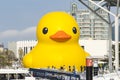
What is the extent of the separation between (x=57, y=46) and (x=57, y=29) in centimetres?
136

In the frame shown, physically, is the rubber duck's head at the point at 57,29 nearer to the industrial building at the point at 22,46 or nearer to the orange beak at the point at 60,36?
the orange beak at the point at 60,36

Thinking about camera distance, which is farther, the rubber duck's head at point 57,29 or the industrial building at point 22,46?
the industrial building at point 22,46

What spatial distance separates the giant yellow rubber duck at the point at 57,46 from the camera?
36.4 m

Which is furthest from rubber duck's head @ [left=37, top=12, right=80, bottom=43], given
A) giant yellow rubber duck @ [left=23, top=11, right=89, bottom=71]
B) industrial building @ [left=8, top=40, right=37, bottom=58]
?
industrial building @ [left=8, top=40, right=37, bottom=58]

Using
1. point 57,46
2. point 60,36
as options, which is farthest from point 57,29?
point 57,46

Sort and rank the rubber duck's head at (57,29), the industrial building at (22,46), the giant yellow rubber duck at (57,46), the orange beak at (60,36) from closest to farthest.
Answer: the orange beak at (60,36)
the giant yellow rubber duck at (57,46)
the rubber duck's head at (57,29)
the industrial building at (22,46)

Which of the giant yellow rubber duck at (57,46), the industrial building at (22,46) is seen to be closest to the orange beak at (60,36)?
the giant yellow rubber duck at (57,46)

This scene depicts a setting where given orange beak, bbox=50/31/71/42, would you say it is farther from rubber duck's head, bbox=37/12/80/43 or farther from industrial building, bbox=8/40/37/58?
industrial building, bbox=8/40/37/58

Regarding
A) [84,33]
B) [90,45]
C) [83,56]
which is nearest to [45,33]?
[83,56]

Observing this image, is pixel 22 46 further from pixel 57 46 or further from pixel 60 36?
pixel 60 36

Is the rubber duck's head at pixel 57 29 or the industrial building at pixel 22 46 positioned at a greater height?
the rubber duck's head at pixel 57 29

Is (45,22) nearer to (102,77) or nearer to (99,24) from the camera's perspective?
(102,77)

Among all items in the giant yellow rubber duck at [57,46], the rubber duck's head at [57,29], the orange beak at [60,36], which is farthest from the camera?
the rubber duck's head at [57,29]

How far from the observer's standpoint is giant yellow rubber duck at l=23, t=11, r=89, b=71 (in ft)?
120
